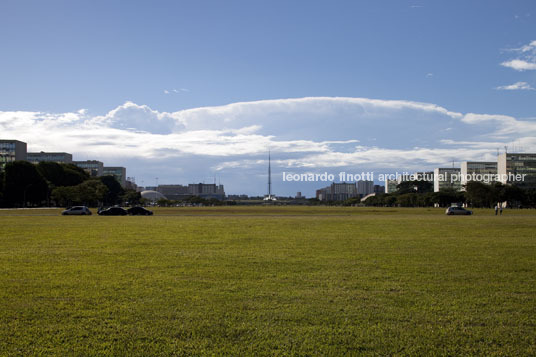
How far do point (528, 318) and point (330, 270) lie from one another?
6647 mm

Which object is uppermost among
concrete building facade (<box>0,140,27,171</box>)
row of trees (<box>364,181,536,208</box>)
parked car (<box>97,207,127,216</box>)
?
concrete building facade (<box>0,140,27,171</box>)

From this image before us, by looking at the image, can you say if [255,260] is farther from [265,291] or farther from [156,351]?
[156,351]

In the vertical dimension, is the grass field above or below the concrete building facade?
below

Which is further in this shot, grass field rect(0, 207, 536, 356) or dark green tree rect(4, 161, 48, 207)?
dark green tree rect(4, 161, 48, 207)

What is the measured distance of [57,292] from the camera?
1190 centimetres

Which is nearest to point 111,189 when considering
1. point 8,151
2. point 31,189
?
point 8,151

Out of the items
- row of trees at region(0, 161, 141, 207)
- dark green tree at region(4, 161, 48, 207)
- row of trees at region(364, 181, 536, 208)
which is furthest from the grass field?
row of trees at region(364, 181, 536, 208)

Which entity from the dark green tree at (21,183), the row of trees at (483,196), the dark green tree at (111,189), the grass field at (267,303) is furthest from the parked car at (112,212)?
the row of trees at (483,196)

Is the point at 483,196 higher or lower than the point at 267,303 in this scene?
higher

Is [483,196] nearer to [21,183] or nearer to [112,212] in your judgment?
[112,212]

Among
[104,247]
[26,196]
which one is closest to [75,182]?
[26,196]

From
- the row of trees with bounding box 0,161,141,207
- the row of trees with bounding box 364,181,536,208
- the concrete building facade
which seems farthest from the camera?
the concrete building facade

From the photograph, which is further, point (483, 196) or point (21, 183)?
point (483, 196)

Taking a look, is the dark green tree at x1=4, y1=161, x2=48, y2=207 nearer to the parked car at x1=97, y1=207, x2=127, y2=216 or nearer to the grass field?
the parked car at x1=97, y1=207, x2=127, y2=216
